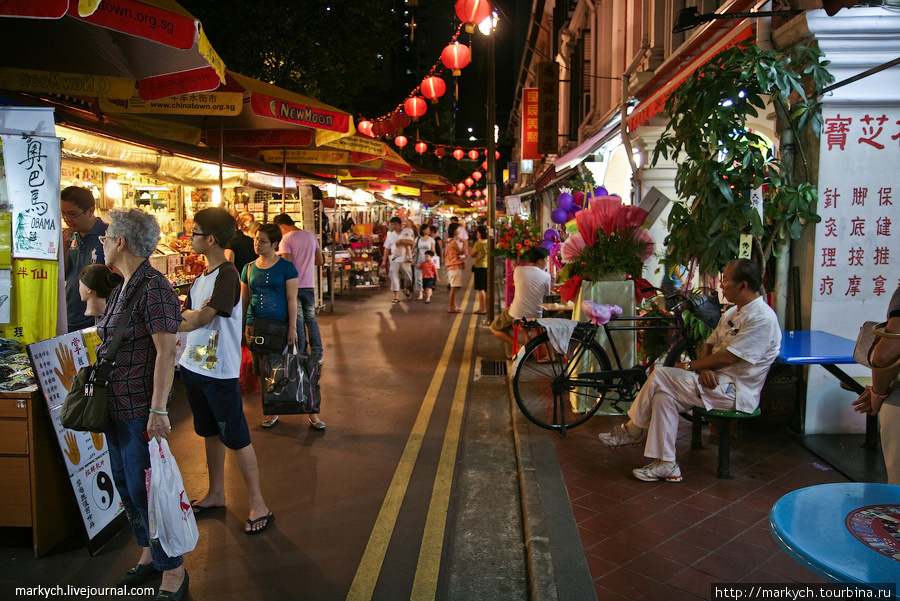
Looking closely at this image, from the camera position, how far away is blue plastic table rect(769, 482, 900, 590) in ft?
6.35

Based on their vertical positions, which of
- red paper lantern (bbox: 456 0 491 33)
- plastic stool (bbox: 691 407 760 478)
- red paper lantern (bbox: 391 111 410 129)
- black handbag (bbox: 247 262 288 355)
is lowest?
plastic stool (bbox: 691 407 760 478)

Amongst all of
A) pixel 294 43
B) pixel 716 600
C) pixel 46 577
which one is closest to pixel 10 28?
pixel 46 577

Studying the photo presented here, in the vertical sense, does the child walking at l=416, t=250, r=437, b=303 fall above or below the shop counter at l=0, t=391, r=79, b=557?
above

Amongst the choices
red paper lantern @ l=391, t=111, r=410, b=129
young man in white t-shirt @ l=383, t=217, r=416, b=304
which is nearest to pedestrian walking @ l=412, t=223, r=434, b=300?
young man in white t-shirt @ l=383, t=217, r=416, b=304

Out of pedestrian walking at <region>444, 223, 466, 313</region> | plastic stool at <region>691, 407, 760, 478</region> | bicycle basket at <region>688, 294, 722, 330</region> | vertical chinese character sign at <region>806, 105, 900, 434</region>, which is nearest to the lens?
plastic stool at <region>691, 407, 760, 478</region>

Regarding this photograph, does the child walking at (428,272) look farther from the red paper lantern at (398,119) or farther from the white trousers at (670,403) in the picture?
the white trousers at (670,403)

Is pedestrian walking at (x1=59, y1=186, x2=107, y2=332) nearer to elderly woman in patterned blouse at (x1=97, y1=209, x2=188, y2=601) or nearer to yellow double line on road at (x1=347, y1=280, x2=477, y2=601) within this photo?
elderly woman in patterned blouse at (x1=97, y1=209, x2=188, y2=601)

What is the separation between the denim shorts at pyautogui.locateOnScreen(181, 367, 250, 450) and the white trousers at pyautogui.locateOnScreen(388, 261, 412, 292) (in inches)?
480

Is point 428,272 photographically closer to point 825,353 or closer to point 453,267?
point 453,267

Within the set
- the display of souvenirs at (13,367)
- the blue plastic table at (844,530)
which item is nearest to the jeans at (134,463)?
the display of souvenirs at (13,367)

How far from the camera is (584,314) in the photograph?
6.73m

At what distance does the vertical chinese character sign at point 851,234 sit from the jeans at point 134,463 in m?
5.26

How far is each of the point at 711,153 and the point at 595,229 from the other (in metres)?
1.34

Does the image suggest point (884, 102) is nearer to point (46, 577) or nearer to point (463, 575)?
point (463, 575)
